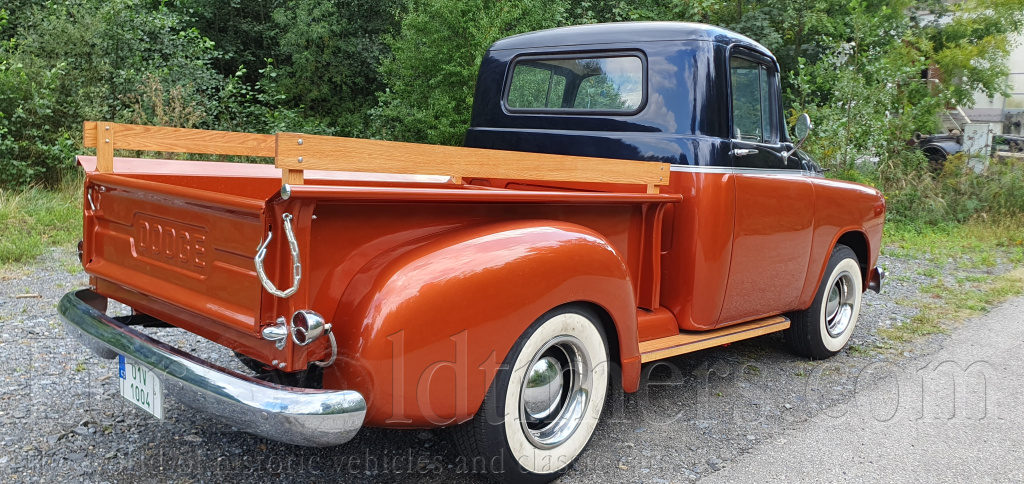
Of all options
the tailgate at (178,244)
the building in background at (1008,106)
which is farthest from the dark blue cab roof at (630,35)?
the building in background at (1008,106)

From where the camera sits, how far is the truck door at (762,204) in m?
3.53

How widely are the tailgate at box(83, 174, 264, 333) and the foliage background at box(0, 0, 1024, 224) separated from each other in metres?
6.16

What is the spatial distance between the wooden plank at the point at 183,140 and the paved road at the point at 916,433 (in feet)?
7.69

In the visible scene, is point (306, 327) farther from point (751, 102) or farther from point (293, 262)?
point (751, 102)

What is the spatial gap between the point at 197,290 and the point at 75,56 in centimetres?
872

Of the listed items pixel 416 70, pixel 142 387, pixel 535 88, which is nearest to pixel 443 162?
pixel 142 387

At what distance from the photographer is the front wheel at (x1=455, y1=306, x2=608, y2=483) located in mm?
2459

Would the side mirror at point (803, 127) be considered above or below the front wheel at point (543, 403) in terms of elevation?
above

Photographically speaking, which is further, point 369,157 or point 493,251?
point 493,251

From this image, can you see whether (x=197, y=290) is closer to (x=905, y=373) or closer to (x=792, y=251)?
(x=792, y=251)

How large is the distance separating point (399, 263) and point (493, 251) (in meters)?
0.32

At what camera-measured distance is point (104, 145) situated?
275cm

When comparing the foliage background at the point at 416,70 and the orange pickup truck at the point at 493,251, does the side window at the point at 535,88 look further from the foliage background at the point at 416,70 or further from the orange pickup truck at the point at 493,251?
the foliage background at the point at 416,70

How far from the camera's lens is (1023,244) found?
8.73 metres
